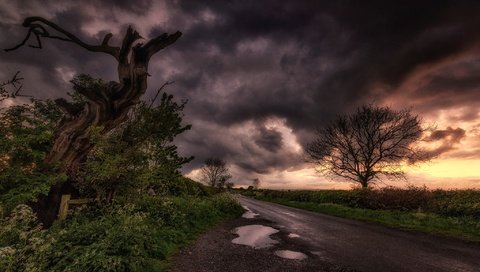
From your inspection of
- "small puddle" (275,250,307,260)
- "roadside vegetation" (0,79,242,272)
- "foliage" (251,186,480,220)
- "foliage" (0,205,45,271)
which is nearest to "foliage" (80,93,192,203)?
"roadside vegetation" (0,79,242,272)

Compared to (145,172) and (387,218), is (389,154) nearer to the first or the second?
(387,218)

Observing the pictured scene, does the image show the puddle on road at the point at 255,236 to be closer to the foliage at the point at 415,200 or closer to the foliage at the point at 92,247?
the foliage at the point at 92,247

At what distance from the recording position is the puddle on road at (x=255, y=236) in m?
10.9

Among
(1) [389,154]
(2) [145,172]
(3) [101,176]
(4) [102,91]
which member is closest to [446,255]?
(2) [145,172]

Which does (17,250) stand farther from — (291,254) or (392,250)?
(392,250)

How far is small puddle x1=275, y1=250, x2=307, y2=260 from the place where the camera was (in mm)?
8613

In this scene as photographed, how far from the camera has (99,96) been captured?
445 inches

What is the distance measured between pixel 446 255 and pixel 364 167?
26.0 meters

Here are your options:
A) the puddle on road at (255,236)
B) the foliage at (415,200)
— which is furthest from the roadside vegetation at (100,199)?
the foliage at (415,200)

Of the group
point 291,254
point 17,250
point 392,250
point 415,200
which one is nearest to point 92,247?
point 17,250

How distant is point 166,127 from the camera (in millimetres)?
13422

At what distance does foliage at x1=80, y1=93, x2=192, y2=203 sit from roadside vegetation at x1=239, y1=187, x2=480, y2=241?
12.6 metres

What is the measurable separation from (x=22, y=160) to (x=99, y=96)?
11.2 ft

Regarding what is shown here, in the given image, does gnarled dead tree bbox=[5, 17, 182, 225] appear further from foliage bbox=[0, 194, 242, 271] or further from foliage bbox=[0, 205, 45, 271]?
foliage bbox=[0, 205, 45, 271]
